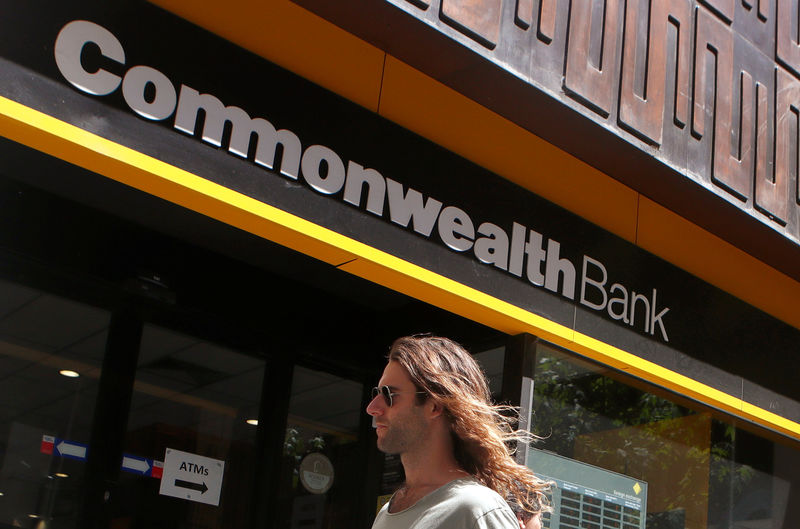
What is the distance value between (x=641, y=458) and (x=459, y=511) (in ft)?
13.5

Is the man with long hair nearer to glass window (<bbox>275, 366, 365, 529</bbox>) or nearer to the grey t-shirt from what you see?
the grey t-shirt

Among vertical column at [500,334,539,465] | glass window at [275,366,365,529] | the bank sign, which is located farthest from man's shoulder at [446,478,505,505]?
glass window at [275,366,365,529]

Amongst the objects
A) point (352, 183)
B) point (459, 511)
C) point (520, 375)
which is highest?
point (352, 183)

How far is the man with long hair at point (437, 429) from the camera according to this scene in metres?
2.64

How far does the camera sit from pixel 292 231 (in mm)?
4324

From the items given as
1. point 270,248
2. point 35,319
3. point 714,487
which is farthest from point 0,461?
point 714,487

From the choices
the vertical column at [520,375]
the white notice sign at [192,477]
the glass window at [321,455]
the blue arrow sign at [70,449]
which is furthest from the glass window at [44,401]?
the vertical column at [520,375]

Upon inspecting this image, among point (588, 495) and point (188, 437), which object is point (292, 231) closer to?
point (188, 437)

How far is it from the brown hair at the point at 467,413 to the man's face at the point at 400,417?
3cm

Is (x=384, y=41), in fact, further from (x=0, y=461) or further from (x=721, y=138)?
(x=0, y=461)

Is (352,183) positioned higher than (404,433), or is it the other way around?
(352,183)

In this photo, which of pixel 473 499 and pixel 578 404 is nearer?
pixel 473 499

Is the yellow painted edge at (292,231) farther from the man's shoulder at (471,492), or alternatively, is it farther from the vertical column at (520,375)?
the man's shoulder at (471,492)

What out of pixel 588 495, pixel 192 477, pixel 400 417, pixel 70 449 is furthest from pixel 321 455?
pixel 400 417
